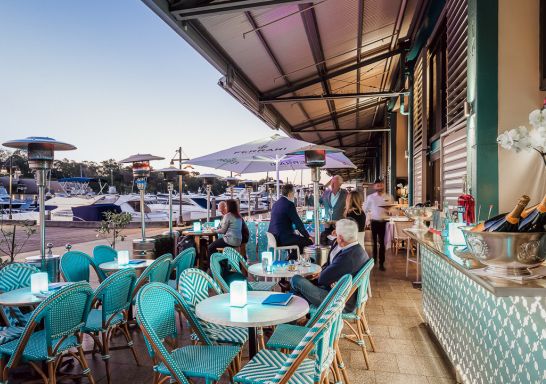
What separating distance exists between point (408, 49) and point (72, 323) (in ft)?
30.0

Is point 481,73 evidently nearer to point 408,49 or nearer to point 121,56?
point 408,49

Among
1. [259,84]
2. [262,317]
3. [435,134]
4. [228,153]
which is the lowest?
[262,317]

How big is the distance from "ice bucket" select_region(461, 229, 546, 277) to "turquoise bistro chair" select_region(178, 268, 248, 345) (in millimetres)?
1765

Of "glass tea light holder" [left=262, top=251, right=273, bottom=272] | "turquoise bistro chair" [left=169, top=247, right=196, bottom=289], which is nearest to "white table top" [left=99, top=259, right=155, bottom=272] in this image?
"turquoise bistro chair" [left=169, top=247, right=196, bottom=289]

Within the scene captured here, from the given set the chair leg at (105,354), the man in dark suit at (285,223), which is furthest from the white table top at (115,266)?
the man in dark suit at (285,223)

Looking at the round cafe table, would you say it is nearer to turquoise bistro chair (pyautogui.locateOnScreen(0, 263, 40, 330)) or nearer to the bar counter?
the bar counter

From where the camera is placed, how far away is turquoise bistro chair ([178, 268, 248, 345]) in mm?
2748

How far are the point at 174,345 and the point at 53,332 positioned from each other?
0.78 m

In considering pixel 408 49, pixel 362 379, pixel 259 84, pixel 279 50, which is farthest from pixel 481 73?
pixel 408 49

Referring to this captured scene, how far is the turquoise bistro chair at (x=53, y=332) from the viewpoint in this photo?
97.6 inches

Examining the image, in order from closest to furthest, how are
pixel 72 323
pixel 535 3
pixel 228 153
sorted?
1. pixel 72 323
2. pixel 535 3
3. pixel 228 153

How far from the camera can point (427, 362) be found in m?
3.27

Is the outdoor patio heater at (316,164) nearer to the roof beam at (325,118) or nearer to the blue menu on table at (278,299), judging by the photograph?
the blue menu on table at (278,299)

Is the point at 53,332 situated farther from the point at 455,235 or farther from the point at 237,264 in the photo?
the point at 455,235
